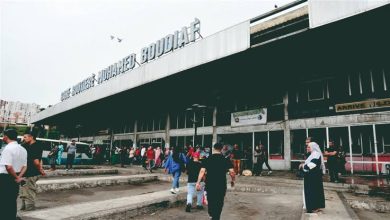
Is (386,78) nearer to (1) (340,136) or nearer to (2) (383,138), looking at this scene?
(2) (383,138)

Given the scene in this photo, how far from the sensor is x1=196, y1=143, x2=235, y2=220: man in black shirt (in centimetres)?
498

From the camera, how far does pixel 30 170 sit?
5992 millimetres

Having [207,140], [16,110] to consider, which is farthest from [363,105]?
[16,110]

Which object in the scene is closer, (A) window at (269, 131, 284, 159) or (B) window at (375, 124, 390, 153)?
(B) window at (375, 124, 390, 153)

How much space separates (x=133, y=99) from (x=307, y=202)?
23424 mm

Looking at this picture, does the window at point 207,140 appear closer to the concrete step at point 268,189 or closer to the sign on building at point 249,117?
the sign on building at point 249,117

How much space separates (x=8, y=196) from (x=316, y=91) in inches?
608

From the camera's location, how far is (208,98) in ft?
72.1

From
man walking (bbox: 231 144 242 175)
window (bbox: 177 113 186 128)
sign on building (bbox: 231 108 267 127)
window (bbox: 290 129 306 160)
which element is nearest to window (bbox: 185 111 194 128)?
window (bbox: 177 113 186 128)

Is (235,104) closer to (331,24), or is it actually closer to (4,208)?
(331,24)

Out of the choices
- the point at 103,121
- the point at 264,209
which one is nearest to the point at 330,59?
the point at 264,209

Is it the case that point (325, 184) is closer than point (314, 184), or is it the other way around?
point (314, 184)

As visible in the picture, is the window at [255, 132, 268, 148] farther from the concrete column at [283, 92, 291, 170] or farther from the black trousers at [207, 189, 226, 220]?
the black trousers at [207, 189, 226, 220]

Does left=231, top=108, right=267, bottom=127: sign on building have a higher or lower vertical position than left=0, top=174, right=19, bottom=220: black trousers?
higher
